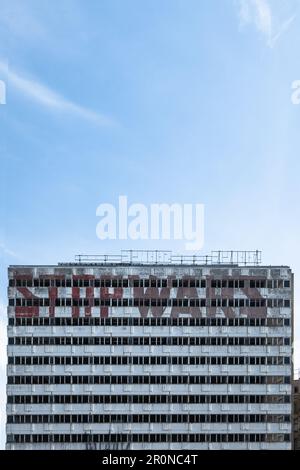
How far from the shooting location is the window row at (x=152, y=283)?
3578 inches

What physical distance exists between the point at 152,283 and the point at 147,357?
9022mm

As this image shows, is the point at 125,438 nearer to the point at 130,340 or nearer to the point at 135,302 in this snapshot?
the point at 130,340

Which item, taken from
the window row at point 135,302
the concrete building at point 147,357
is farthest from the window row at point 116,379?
the window row at point 135,302

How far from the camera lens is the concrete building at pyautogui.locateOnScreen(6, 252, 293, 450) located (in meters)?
89.8

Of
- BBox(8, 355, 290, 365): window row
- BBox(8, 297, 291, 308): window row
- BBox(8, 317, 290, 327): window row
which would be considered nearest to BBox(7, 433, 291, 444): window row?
BBox(8, 355, 290, 365): window row

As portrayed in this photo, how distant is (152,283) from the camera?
3600 inches

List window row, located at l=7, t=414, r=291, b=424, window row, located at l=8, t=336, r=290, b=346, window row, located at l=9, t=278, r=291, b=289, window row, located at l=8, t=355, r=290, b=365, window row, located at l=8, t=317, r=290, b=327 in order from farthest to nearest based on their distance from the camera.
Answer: window row, located at l=9, t=278, r=291, b=289, window row, located at l=8, t=317, r=290, b=327, window row, located at l=8, t=336, r=290, b=346, window row, located at l=8, t=355, r=290, b=365, window row, located at l=7, t=414, r=291, b=424

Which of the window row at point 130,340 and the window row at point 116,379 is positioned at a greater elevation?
the window row at point 130,340

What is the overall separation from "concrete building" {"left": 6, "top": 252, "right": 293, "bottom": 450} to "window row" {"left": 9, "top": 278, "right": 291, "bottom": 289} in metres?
0.12

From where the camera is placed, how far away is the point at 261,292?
302 ft

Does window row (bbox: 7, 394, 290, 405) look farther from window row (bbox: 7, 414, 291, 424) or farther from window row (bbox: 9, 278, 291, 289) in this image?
window row (bbox: 9, 278, 291, 289)

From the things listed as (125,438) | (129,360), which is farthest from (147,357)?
(125,438)

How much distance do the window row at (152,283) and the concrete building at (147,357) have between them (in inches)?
4.9

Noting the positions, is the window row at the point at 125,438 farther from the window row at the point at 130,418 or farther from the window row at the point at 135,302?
the window row at the point at 135,302
